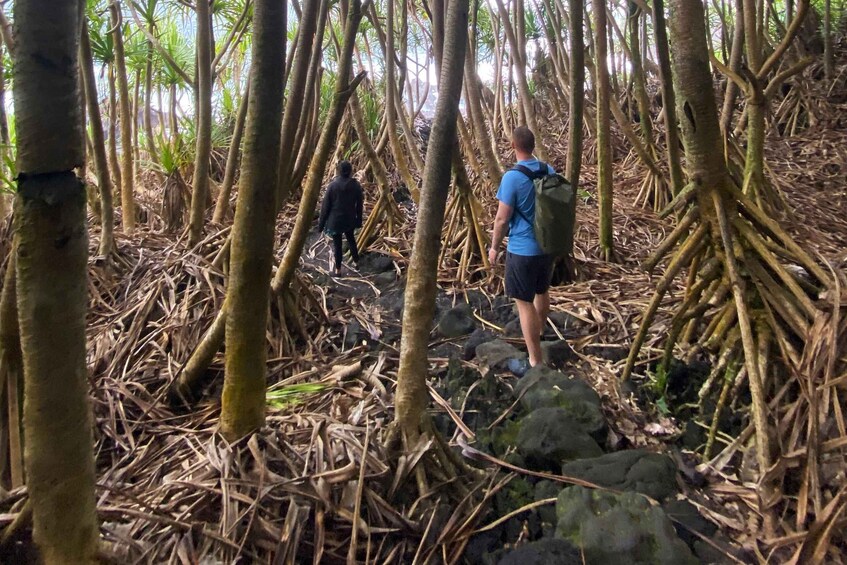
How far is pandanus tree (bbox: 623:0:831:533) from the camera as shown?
2.68 metres

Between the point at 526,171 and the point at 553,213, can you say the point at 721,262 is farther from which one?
the point at 526,171

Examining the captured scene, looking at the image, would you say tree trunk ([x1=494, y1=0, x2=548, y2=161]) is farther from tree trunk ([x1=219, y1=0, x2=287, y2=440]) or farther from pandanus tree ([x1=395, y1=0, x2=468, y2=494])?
tree trunk ([x1=219, y1=0, x2=287, y2=440])

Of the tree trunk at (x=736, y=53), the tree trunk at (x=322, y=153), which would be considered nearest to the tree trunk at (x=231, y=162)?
the tree trunk at (x=322, y=153)

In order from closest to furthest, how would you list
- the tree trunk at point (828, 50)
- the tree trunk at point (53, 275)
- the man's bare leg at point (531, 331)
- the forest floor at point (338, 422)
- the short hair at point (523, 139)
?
the tree trunk at point (53, 275)
the forest floor at point (338, 422)
the man's bare leg at point (531, 331)
the short hair at point (523, 139)
the tree trunk at point (828, 50)

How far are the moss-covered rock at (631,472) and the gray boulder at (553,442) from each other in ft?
0.20

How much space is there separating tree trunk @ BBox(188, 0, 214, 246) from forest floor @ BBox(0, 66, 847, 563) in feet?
0.67

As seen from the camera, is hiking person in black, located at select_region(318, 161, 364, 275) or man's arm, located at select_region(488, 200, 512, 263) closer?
man's arm, located at select_region(488, 200, 512, 263)

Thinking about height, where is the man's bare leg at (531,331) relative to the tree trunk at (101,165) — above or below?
below

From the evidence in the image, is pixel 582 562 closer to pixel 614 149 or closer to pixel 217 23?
pixel 614 149

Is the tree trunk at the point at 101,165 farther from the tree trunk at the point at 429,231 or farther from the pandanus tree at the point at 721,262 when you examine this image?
the pandanus tree at the point at 721,262

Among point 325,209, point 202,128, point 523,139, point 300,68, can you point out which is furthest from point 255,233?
point 325,209

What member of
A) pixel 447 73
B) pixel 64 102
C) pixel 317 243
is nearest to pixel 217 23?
pixel 317 243

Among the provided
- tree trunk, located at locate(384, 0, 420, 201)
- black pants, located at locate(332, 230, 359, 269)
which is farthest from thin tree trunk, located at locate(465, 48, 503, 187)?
black pants, located at locate(332, 230, 359, 269)

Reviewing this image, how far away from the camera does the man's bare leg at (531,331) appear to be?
3.26 metres
